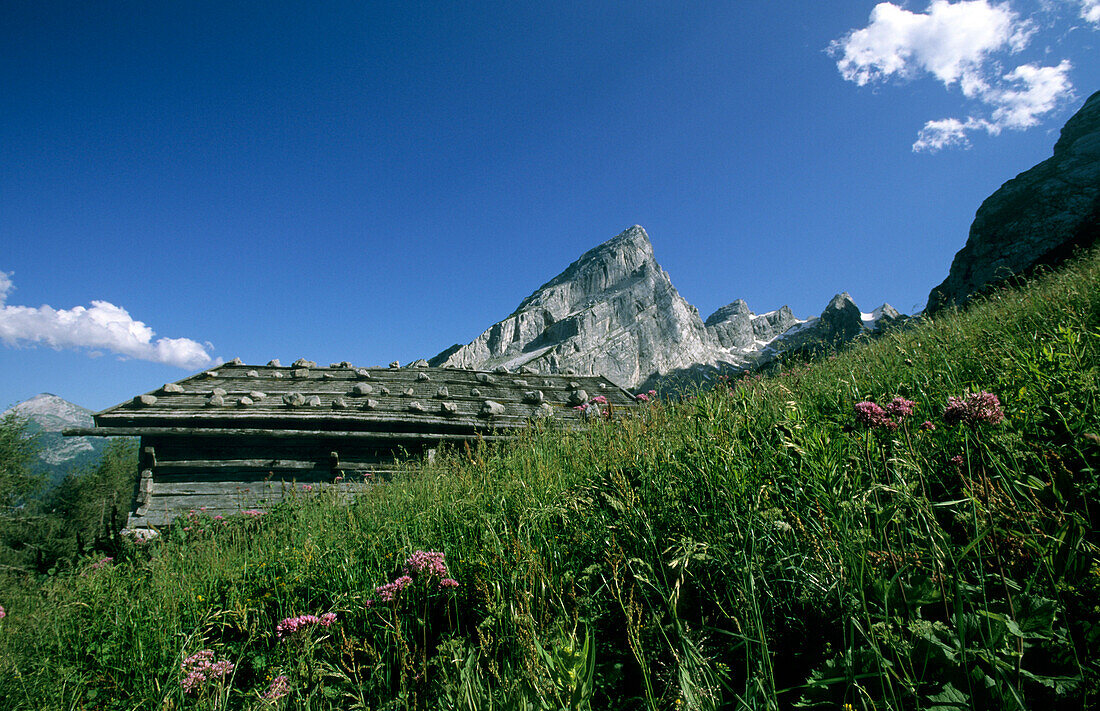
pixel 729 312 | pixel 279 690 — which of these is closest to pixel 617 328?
pixel 729 312

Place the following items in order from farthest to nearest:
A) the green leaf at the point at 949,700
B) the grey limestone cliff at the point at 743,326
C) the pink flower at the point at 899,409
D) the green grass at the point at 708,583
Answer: the grey limestone cliff at the point at 743,326 < the pink flower at the point at 899,409 < the green grass at the point at 708,583 < the green leaf at the point at 949,700

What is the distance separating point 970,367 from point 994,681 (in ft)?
9.32

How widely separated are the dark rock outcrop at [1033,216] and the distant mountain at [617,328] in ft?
182

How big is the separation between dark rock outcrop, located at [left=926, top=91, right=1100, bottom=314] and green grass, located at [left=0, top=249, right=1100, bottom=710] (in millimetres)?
33816

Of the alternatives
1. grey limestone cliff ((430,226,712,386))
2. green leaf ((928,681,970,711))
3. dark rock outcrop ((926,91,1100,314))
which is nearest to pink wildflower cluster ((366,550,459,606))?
green leaf ((928,681,970,711))

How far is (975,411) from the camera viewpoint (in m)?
1.62

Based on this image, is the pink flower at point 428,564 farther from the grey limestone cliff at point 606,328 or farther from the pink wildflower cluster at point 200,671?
the grey limestone cliff at point 606,328

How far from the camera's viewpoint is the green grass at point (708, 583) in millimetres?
1319

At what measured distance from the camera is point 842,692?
135 cm

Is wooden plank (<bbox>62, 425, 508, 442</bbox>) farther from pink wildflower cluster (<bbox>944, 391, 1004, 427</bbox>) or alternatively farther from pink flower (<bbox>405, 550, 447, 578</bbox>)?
pink wildflower cluster (<bbox>944, 391, 1004, 427</bbox>)

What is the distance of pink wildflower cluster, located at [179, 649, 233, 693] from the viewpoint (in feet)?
6.38

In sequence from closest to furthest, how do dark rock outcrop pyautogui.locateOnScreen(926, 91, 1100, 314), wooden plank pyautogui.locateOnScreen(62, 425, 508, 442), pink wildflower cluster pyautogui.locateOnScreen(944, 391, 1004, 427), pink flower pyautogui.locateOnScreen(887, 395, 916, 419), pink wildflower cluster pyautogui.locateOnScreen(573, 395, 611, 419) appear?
pink wildflower cluster pyautogui.locateOnScreen(944, 391, 1004, 427) < pink flower pyautogui.locateOnScreen(887, 395, 916, 419) < pink wildflower cluster pyautogui.locateOnScreen(573, 395, 611, 419) < wooden plank pyautogui.locateOnScreen(62, 425, 508, 442) < dark rock outcrop pyautogui.locateOnScreen(926, 91, 1100, 314)

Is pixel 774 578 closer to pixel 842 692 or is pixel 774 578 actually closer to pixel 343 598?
pixel 842 692

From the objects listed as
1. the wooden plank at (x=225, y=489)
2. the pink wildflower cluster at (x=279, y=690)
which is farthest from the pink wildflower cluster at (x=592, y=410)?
the wooden plank at (x=225, y=489)
